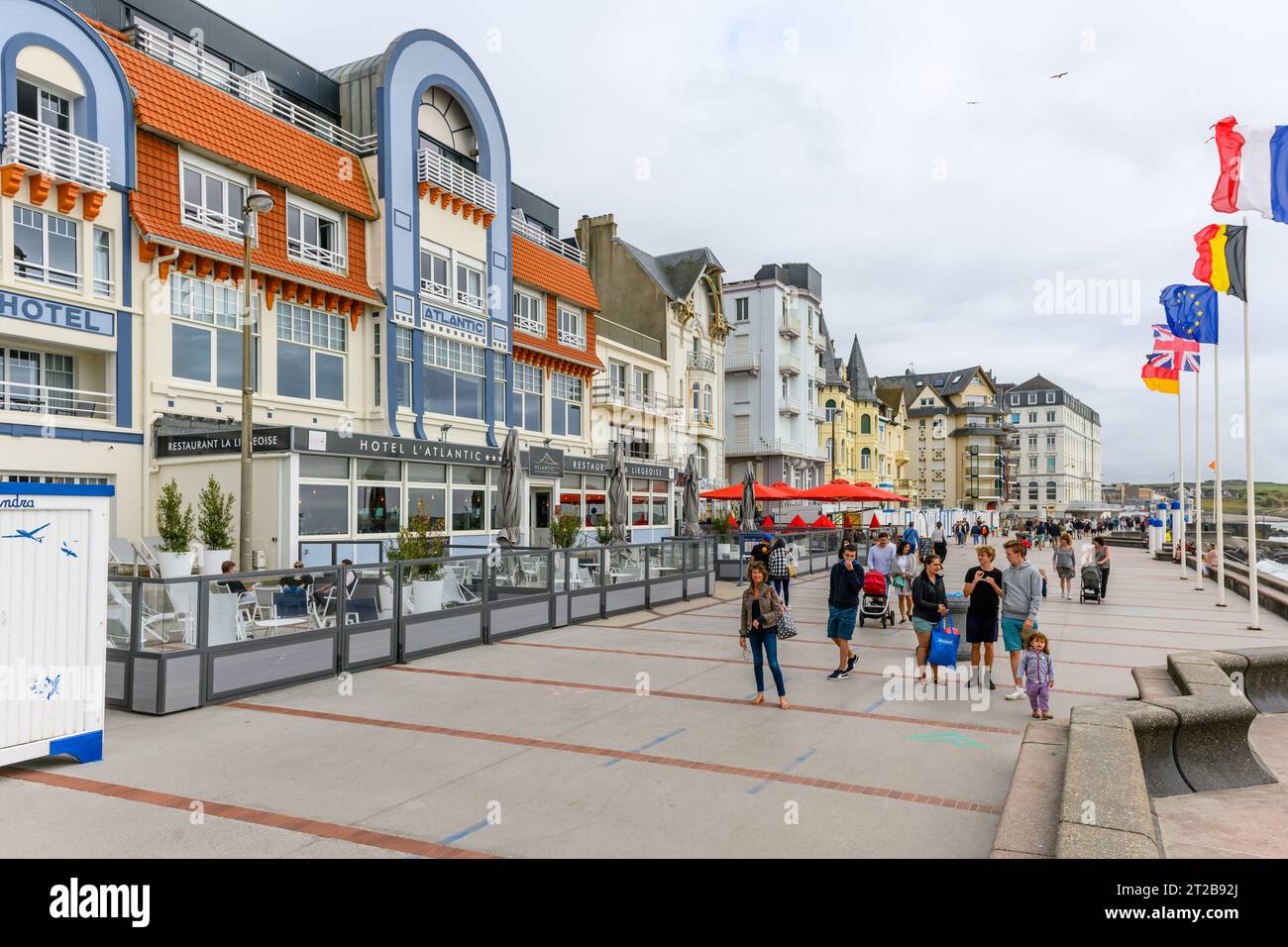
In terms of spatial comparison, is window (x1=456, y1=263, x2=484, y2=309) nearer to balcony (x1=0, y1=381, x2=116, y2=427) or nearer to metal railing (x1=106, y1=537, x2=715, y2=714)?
balcony (x1=0, y1=381, x2=116, y2=427)

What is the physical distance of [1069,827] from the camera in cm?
467

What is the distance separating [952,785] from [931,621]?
429 cm

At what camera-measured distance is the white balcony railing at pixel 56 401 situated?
57.6ft

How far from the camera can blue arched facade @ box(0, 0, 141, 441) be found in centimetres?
1720

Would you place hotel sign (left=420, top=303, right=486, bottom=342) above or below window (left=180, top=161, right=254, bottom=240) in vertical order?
below

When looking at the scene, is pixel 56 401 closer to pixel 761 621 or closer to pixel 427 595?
pixel 427 595

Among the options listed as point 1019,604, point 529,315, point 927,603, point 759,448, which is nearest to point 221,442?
point 927,603

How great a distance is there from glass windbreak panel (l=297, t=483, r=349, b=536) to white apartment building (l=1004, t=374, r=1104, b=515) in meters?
124

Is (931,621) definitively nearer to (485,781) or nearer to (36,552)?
(485,781)

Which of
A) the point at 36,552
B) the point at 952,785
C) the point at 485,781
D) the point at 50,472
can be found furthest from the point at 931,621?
the point at 50,472

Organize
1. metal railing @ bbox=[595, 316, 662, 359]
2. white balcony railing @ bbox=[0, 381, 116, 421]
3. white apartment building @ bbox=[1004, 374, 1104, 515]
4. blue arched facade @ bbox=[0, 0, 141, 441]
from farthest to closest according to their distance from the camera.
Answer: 1. white apartment building @ bbox=[1004, 374, 1104, 515]
2. metal railing @ bbox=[595, 316, 662, 359]
3. white balcony railing @ bbox=[0, 381, 116, 421]
4. blue arched facade @ bbox=[0, 0, 141, 441]

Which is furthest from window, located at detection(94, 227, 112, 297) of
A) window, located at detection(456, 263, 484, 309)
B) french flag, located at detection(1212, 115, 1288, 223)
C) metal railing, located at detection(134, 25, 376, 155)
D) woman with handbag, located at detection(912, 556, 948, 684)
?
french flag, located at detection(1212, 115, 1288, 223)

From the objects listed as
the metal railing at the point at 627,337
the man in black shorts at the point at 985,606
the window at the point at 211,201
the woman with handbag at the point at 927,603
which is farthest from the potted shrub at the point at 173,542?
the metal railing at the point at 627,337

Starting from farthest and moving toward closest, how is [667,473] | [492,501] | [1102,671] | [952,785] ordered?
[667,473], [492,501], [1102,671], [952,785]
